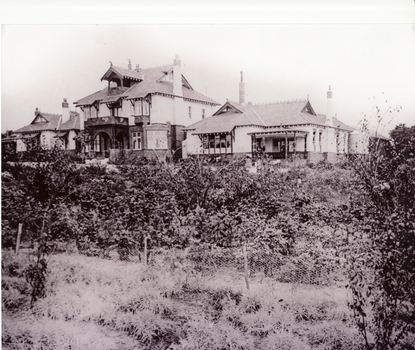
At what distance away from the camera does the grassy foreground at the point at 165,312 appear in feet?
13.3

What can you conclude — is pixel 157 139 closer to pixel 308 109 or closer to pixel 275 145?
pixel 275 145

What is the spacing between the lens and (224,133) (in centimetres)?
632

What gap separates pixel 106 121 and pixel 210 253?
9.01 feet

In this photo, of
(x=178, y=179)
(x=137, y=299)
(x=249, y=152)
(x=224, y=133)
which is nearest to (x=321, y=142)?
(x=249, y=152)

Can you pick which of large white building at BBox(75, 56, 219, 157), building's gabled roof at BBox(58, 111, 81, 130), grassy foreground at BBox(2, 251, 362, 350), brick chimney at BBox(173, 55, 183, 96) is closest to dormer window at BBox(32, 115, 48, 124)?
building's gabled roof at BBox(58, 111, 81, 130)

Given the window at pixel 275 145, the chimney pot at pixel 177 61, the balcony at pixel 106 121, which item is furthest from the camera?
the window at pixel 275 145

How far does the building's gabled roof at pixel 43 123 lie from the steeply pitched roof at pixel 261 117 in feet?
6.42

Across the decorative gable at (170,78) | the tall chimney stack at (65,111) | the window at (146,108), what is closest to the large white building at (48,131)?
the tall chimney stack at (65,111)

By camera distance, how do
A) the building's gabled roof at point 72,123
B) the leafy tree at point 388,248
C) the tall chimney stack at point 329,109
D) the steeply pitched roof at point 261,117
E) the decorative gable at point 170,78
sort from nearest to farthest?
the leafy tree at point 388,248
the tall chimney stack at point 329,109
the decorative gable at point 170,78
the building's gabled roof at point 72,123
the steeply pitched roof at point 261,117

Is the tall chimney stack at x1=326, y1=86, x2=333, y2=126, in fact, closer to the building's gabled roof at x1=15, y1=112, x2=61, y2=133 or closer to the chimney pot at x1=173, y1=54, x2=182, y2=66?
the chimney pot at x1=173, y1=54, x2=182, y2=66

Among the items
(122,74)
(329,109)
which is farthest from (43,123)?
(329,109)

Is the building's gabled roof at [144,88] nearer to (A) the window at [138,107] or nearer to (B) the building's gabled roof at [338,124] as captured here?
(A) the window at [138,107]

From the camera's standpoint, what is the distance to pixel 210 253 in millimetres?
5164

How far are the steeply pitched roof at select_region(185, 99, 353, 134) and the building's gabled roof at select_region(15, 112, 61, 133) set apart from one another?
1956 mm
